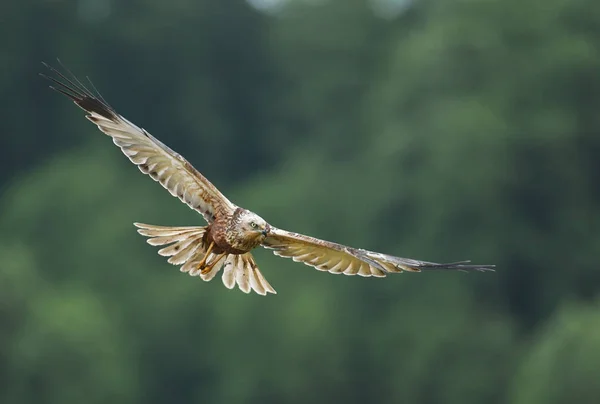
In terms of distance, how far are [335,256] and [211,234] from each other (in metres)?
0.97

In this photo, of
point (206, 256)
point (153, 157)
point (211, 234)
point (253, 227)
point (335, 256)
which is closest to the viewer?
point (253, 227)

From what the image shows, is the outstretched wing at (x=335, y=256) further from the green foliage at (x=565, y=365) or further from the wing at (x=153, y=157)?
the green foliage at (x=565, y=365)

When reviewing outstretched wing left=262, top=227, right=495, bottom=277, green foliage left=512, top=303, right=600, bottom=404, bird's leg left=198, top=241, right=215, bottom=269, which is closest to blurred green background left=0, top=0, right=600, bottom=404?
green foliage left=512, top=303, right=600, bottom=404

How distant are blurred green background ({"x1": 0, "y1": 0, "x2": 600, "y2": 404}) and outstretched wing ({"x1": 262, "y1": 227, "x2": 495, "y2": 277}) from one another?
11.2m

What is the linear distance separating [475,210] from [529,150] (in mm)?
1725

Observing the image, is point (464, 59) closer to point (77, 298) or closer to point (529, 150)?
point (529, 150)

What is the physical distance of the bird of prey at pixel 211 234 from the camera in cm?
859

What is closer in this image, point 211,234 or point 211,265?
point 211,234

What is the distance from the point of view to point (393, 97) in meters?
31.1

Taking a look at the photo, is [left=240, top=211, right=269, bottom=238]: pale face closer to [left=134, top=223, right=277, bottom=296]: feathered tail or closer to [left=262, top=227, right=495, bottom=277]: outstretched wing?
[left=262, top=227, right=495, bottom=277]: outstretched wing

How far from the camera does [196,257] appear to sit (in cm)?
918

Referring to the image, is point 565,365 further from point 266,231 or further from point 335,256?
point 266,231

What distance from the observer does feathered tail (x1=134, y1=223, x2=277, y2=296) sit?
9.05 metres

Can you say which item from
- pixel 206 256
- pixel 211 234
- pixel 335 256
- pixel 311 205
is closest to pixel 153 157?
pixel 211 234
